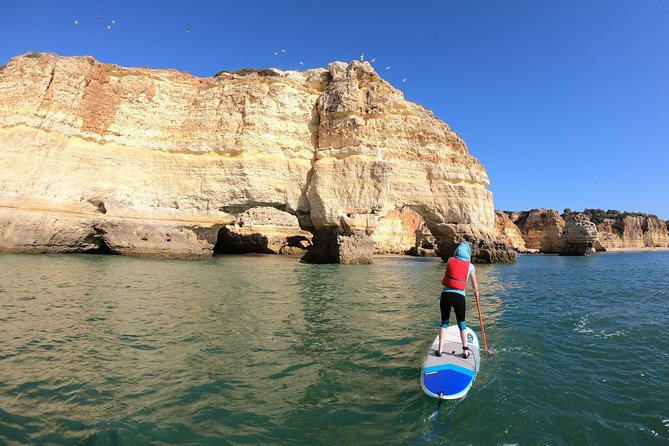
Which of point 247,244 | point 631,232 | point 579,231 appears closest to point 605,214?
point 631,232

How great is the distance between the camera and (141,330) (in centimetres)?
692

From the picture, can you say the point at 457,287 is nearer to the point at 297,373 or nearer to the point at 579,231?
the point at 297,373

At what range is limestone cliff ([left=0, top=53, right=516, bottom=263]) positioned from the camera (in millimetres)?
21453

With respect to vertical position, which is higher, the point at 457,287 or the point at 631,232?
the point at 631,232

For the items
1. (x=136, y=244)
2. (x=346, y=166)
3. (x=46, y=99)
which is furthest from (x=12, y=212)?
(x=346, y=166)

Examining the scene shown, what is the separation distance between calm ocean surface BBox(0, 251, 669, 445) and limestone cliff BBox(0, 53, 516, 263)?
41.7 ft

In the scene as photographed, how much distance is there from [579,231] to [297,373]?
2709 inches

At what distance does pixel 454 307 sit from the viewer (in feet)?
19.2

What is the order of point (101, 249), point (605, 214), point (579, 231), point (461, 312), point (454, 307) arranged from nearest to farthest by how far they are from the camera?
point (461, 312)
point (454, 307)
point (101, 249)
point (579, 231)
point (605, 214)

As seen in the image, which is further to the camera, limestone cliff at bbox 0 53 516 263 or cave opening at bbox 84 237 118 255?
cave opening at bbox 84 237 118 255

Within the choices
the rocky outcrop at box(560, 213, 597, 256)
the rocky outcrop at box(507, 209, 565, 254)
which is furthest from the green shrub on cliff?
the rocky outcrop at box(560, 213, 597, 256)

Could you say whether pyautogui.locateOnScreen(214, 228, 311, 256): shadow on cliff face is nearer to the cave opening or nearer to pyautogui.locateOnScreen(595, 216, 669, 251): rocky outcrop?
the cave opening

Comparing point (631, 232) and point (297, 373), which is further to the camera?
point (631, 232)

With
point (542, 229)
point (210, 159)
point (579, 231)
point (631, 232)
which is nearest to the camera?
point (210, 159)
